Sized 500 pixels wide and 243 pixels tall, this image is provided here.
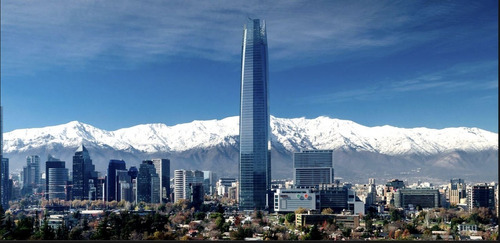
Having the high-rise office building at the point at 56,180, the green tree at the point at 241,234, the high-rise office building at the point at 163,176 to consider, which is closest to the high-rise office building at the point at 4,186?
the high-rise office building at the point at 56,180

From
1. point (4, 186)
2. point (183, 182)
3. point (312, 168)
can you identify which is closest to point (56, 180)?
point (4, 186)

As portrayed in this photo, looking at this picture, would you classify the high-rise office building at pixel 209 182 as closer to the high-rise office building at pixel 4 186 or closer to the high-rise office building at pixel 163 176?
the high-rise office building at pixel 163 176

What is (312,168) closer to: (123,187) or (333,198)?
(333,198)

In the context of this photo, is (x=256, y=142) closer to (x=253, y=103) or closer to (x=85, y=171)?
(x=253, y=103)

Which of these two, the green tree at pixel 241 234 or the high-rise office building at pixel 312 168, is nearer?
the green tree at pixel 241 234

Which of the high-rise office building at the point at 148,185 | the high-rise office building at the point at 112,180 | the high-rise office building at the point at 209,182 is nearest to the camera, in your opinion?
the high-rise office building at the point at 148,185
